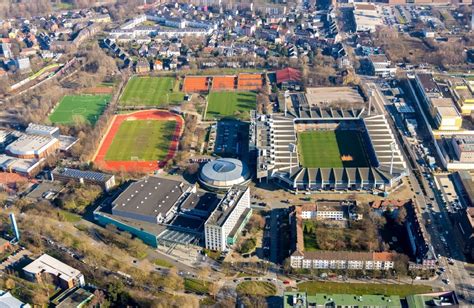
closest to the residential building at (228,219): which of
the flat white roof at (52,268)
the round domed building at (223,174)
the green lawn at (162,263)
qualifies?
the round domed building at (223,174)

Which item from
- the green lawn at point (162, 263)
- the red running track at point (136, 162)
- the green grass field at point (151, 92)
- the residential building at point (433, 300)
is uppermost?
the green grass field at point (151, 92)

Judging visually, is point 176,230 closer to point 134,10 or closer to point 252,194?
point 252,194

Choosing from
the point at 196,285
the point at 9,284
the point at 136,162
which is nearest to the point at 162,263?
the point at 196,285

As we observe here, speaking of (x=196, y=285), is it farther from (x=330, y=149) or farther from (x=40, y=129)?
(x=40, y=129)

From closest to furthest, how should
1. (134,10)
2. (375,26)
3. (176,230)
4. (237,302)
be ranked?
(237,302)
(176,230)
(375,26)
(134,10)

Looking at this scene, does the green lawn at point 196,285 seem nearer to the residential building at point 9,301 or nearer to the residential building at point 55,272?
the residential building at point 55,272

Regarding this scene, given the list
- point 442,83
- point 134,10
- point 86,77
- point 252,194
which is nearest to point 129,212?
point 252,194

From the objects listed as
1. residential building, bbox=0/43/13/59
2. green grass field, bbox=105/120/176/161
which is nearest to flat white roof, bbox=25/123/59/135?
green grass field, bbox=105/120/176/161
